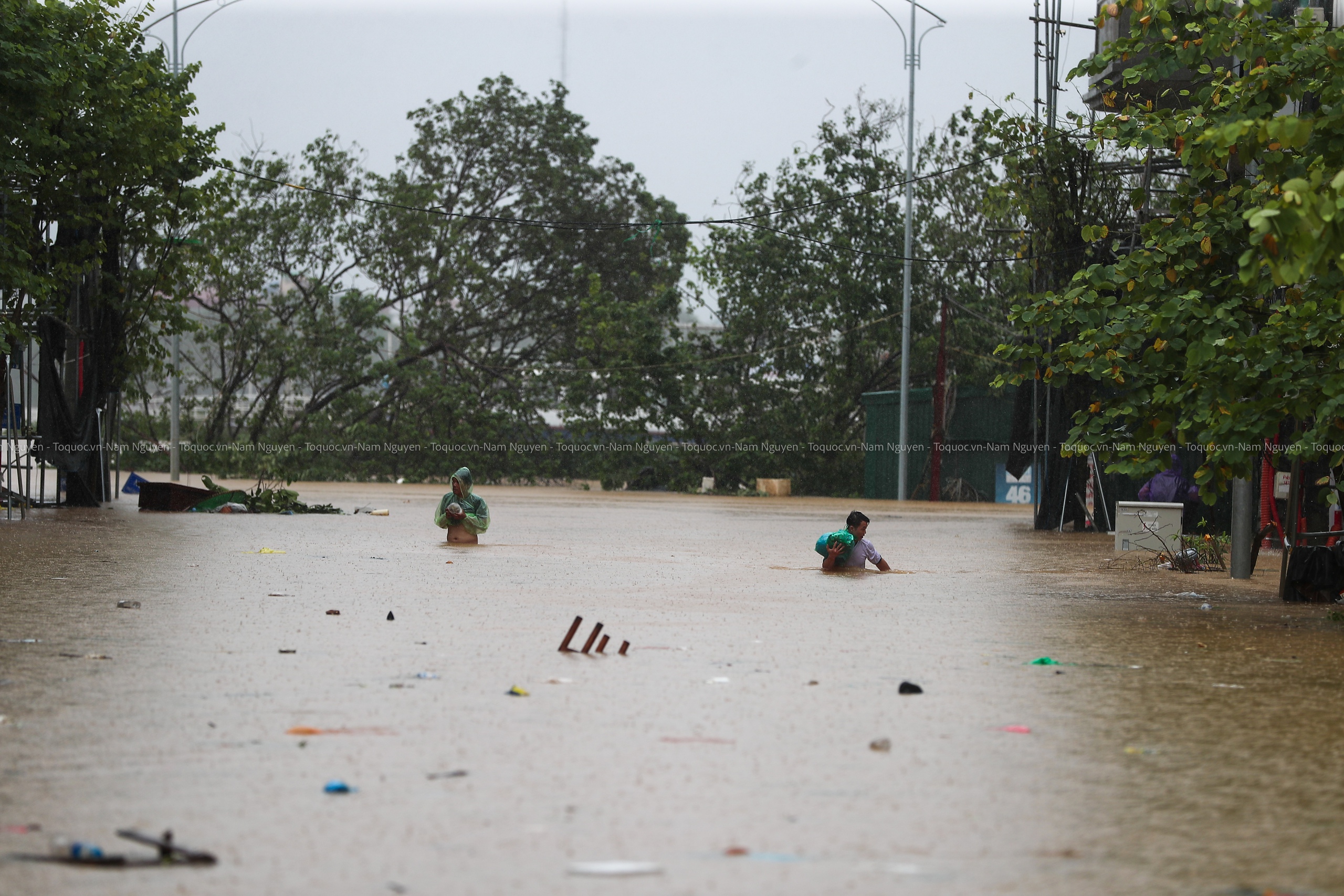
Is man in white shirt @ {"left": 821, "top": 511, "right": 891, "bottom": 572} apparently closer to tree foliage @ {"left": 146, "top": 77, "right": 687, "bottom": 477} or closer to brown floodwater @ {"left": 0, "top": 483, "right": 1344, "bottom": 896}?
brown floodwater @ {"left": 0, "top": 483, "right": 1344, "bottom": 896}

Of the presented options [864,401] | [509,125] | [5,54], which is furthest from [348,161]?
[5,54]

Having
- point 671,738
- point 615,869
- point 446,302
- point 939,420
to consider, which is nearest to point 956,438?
point 939,420

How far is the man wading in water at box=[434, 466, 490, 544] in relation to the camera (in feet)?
52.4

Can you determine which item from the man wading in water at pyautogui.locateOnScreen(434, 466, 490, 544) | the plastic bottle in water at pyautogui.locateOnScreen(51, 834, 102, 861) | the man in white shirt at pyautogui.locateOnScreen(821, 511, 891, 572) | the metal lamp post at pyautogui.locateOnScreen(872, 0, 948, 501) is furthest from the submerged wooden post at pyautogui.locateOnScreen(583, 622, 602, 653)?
the metal lamp post at pyautogui.locateOnScreen(872, 0, 948, 501)

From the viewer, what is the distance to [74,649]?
284 inches

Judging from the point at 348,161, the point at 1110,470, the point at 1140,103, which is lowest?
the point at 1110,470

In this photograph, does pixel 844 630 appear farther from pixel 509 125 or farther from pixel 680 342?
pixel 509 125

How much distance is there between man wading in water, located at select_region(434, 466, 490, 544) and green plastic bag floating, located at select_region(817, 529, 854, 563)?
14.6 ft

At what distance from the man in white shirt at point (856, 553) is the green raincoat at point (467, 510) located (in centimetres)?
442

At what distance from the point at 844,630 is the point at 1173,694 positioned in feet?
8.34

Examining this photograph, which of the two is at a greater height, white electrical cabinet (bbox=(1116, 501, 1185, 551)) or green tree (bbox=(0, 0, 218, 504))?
green tree (bbox=(0, 0, 218, 504))

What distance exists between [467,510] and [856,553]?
4.92 meters

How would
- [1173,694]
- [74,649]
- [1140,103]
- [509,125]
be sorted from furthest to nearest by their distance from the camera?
[509,125] < [1140,103] < [74,649] < [1173,694]

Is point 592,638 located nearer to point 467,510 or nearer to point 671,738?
point 671,738
